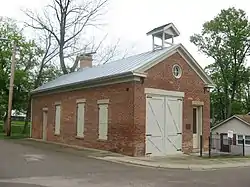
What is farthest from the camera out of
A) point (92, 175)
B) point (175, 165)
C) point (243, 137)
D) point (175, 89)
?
point (243, 137)

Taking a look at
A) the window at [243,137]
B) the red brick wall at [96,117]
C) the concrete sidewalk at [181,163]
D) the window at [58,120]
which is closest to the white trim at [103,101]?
the red brick wall at [96,117]

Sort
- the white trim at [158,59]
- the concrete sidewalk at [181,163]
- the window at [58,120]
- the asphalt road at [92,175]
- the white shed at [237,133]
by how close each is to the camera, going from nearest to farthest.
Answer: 1. the asphalt road at [92,175]
2. the concrete sidewalk at [181,163]
3. the white trim at [158,59]
4. the window at [58,120]
5. the white shed at [237,133]

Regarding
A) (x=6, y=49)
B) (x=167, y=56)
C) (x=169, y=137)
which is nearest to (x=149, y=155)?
(x=169, y=137)

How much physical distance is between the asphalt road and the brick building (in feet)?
12.6

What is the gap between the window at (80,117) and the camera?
79.5 feet

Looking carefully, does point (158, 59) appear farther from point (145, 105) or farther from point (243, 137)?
point (243, 137)

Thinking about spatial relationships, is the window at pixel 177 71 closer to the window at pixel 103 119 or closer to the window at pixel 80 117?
the window at pixel 103 119

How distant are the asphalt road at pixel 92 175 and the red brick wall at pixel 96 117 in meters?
3.48

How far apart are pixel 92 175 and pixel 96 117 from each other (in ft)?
31.9

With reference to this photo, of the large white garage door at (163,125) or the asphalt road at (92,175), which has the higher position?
the large white garage door at (163,125)

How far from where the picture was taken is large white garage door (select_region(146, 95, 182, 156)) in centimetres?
2064

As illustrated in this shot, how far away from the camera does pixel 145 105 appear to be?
20516mm

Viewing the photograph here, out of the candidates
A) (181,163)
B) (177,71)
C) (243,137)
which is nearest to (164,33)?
(177,71)

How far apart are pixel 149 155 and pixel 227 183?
326 inches
